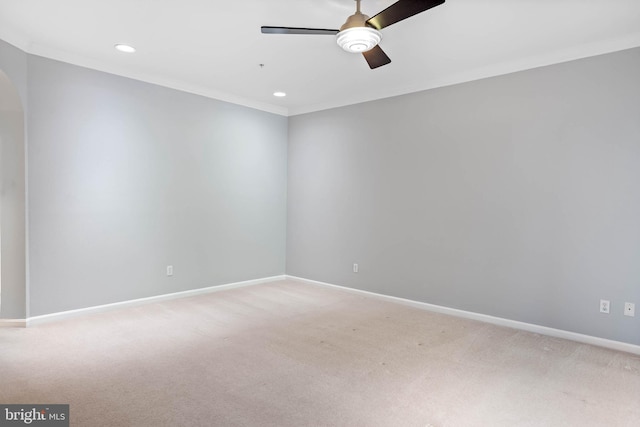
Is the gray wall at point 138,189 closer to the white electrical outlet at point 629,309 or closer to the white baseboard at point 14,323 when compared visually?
the white baseboard at point 14,323

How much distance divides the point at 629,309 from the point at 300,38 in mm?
3692

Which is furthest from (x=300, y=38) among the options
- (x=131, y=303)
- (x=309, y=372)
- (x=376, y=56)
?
(x=131, y=303)

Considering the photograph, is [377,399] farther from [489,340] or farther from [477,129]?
[477,129]

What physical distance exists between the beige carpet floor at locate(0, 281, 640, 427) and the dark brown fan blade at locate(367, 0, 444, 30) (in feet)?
7.77

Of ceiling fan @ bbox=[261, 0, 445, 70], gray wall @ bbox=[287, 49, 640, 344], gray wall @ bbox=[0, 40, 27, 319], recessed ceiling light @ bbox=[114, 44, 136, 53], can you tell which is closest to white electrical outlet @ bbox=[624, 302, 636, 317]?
gray wall @ bbox=[287, 49, 640, 344]

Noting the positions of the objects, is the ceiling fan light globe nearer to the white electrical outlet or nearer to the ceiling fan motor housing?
the ceiling fan motor housing

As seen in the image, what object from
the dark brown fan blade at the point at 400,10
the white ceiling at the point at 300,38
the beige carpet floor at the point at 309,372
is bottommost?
the beige carpet floor at the point at 309,372

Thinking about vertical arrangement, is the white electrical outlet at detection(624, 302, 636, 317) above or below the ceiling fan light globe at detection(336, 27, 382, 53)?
below

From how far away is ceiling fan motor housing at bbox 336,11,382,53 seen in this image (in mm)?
2328

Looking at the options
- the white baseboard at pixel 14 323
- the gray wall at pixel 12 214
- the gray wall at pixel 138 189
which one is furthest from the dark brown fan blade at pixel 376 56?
the white baseboard at pixel 14 323

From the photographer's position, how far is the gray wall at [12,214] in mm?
3434

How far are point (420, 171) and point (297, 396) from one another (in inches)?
118

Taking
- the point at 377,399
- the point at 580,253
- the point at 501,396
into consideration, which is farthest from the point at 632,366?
the point at 377,399

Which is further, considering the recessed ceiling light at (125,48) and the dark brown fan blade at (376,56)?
the recessed ceiling light at (125,48)
